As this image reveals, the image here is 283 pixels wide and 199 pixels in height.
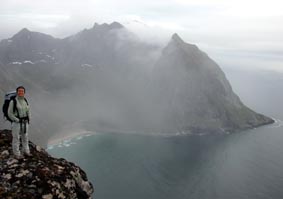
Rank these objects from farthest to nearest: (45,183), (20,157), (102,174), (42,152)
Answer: (102,174) < (42,152) < (20,157) < (45,183)

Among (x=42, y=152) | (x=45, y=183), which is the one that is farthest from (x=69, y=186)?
(x=42, y=152)

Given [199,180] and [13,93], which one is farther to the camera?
[199,180]

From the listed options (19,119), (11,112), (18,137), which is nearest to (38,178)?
(18,137)

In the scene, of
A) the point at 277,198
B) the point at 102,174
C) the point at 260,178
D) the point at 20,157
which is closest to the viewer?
the point at 20,157

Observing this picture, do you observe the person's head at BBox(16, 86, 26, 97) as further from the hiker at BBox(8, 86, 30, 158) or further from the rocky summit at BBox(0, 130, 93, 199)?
the rocky summit at BBox(0, 130, 93, 199)

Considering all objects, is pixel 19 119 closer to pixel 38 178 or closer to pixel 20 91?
pixel 20 91

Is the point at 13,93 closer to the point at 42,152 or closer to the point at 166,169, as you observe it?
the point at 42,152

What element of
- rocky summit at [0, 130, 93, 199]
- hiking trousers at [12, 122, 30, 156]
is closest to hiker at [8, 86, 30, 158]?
hiking trousers at [12, 122, 30, 156]

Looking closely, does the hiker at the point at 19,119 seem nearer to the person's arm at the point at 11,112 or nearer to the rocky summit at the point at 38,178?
the person's arm at the point at 11,112
